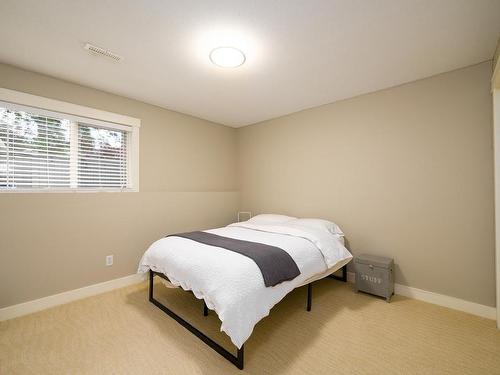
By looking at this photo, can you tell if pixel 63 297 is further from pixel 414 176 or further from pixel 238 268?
pixel 414 176

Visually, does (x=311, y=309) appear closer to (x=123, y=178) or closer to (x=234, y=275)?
(x=234, y=275)

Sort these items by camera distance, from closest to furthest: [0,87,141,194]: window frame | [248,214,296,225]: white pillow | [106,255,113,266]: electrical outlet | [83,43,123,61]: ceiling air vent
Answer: [83,43,123,61]: ceiling air vent → [0,87,141,194]: window frame → [106,255,113,266]: electrical outlet → [248,214,296,225]: white pillow

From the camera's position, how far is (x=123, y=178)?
10.4 feet

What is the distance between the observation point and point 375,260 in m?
2.69

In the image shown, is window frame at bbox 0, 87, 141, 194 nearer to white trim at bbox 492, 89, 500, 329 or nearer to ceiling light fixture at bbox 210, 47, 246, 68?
ceiling light fixture at bbox 210, 47, 246, 68

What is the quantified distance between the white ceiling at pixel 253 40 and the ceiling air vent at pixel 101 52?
0.06 m

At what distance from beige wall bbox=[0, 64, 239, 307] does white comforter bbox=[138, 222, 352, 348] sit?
76cm

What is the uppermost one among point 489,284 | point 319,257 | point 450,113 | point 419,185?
point 450,113

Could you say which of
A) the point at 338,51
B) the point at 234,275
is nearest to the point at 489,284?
the point at 234,275

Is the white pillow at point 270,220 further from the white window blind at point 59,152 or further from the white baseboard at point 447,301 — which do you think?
the white window blind at point 59,152

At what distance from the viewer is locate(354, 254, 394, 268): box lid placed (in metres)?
2.60

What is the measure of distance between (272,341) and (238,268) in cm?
71

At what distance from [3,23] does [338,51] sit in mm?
2638

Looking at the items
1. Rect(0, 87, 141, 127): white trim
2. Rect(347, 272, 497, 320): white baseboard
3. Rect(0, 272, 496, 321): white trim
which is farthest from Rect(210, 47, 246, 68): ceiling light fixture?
Rect(347, 272, 497, 320): white baseboard
